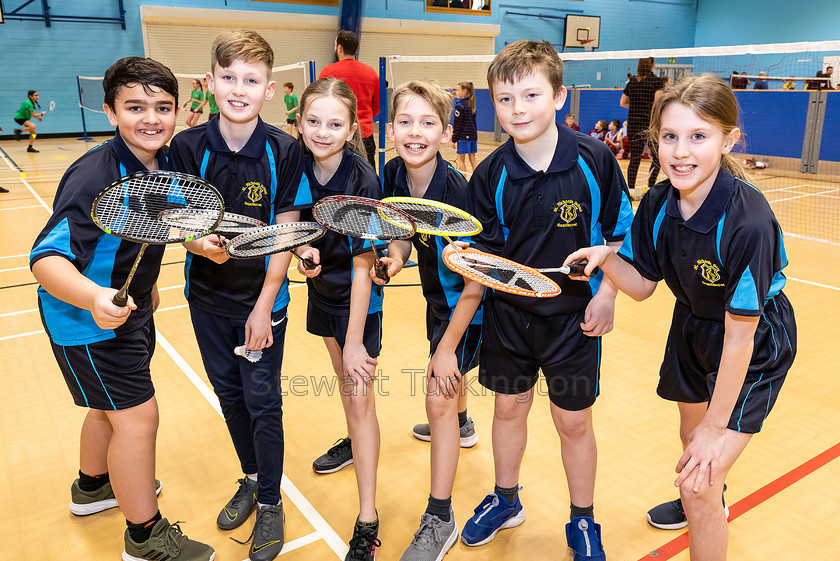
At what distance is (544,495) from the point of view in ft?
9.46

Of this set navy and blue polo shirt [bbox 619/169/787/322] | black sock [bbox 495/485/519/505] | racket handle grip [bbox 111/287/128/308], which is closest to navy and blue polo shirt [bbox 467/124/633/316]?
navy and blue polo shirt [bbox 619/169/787/322]

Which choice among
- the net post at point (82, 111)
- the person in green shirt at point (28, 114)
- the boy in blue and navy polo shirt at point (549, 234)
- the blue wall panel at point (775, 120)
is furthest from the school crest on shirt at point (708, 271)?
the net post at point (82, 111)

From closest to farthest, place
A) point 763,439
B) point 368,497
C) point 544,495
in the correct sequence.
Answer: point 368,497 → point 544,495 → point 763,439

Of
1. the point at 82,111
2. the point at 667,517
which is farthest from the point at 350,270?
the point at 82,111

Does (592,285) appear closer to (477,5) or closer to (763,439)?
(763,439)

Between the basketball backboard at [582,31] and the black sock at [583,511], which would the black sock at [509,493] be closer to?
the black sock at [583,511]

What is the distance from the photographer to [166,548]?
2406mm

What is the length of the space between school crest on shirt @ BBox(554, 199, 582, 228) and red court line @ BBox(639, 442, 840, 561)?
4.64 ft

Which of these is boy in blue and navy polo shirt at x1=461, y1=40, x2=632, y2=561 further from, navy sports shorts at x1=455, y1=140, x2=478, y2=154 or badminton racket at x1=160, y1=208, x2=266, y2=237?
navy sports shorts at x1=455, y1=140, x2=478, y2=154

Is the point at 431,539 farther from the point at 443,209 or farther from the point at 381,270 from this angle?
the point at 443,209

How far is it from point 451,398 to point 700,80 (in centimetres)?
145

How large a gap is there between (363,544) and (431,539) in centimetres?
27

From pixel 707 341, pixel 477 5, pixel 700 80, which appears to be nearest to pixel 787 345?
pixel 707 341

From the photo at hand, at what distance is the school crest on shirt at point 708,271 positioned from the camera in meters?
1.97
